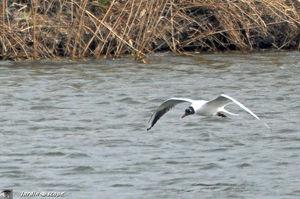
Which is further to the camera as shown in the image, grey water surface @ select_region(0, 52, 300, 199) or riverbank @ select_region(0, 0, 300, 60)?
riverbank @ select_region(0, 0, 300, 60)

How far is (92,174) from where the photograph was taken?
11039 millimetres

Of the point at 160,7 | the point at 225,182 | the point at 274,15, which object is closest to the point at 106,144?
the point at 225,182

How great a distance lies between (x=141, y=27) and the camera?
1684 centimetres

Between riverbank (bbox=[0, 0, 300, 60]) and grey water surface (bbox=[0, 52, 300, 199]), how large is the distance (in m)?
0.26

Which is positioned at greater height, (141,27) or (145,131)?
(141,27)

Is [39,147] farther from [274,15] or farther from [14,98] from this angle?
[274,15]

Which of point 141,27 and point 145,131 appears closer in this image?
point 145,131

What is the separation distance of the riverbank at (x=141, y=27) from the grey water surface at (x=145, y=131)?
0.26 metres

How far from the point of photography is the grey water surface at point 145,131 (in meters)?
10.6

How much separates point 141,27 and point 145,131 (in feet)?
12.8

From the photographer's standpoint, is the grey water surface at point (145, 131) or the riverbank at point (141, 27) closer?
the grey water surface at point (145, 131)

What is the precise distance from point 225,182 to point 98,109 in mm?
4350

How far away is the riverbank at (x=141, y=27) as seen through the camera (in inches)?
663

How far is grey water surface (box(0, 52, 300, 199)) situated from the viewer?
10.6m
